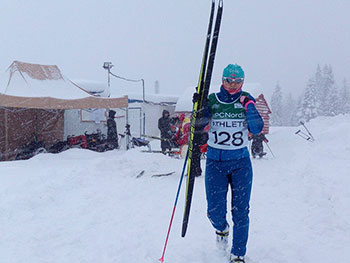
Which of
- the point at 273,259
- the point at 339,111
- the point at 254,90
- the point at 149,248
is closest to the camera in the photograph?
the point at 273,259

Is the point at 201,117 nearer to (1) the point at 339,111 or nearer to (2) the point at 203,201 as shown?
(2) the point at 203,201

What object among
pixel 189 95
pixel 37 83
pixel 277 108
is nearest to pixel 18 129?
pixel 37 83

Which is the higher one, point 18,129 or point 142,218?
point 18,129

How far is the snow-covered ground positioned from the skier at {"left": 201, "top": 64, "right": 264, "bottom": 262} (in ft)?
1.42

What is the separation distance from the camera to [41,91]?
1107cm

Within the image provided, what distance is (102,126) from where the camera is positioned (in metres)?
16.7

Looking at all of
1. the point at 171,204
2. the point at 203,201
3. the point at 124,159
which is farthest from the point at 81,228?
the point at 124,159

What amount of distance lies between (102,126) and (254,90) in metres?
12.3

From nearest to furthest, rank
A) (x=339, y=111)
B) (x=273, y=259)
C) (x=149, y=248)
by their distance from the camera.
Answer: (x=273, y=259)
(x=149, y=248)
(x=339, y=111)

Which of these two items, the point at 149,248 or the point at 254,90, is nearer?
the point at 149,248

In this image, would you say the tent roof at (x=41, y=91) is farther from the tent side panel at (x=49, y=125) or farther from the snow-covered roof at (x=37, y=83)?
the tent side panel at (x=49, y=125)

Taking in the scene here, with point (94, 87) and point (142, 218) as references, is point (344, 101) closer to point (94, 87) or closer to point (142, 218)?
point (94, 87)

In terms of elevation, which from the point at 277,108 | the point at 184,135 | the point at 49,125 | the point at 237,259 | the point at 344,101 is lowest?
the point at 237,259

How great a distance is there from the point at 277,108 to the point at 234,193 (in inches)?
2386
